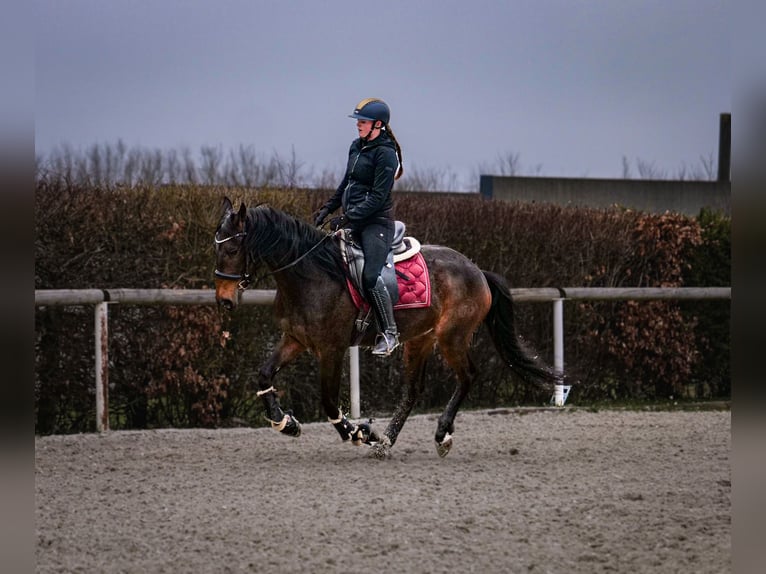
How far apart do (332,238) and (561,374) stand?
2.52m

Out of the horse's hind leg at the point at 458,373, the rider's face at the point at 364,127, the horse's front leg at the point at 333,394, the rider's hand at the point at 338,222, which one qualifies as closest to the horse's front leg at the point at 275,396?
the horse's front leg at the point at 333,394

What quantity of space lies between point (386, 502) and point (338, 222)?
243cm

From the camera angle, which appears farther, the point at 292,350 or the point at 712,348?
the point at 712,348

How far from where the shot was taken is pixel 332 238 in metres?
7.75

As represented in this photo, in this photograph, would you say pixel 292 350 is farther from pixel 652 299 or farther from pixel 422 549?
pixel 652 299

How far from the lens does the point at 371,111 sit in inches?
292

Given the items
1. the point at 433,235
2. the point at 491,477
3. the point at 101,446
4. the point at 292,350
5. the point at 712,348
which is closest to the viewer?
the point at 491,477

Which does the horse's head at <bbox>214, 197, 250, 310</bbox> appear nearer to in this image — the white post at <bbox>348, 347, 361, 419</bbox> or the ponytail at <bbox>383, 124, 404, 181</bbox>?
the ponytail at <bbox>383, 124, 404, 181</bbox>

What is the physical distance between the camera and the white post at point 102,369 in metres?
9.05

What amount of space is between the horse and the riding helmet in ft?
3.18

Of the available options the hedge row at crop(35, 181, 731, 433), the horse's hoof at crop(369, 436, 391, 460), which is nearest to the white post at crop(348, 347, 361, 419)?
the hedge row at crop(35, 181, 731, 433)

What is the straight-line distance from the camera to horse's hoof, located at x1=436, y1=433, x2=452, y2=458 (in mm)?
7891

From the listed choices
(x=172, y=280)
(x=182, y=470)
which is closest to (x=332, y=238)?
(x=182, y=470)

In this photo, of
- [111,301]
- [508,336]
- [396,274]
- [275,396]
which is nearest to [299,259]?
[396,274]
